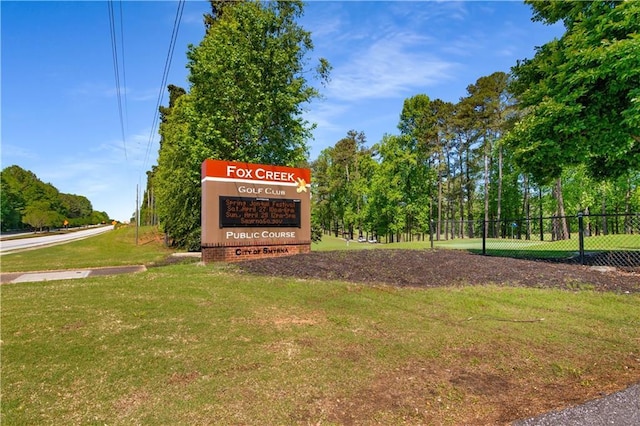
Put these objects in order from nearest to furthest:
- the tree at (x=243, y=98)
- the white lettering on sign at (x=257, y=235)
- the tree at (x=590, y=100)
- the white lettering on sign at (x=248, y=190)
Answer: the tree at (x=590, y=100), the white lettering on sign at (x=257, y=235), the white lettering on sign at (x=248, y=190), the tree at (x=243, y=98)

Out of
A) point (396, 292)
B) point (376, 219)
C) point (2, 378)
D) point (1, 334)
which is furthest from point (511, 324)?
point (376, 219)

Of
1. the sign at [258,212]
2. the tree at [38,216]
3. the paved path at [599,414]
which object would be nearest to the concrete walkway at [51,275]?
the sign at [258,212]

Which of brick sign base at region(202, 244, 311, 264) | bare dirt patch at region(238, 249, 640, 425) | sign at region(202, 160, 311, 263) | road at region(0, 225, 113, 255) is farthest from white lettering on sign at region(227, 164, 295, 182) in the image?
road at region(0, 225, 113, 255)

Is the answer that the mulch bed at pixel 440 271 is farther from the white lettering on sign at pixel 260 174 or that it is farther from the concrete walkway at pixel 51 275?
the concrete walkway at pixel 51 275

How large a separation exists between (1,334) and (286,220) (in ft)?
29.5

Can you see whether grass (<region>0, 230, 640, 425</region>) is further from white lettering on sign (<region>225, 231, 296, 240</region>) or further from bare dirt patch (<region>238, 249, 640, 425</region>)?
white lettering on sign (<region>225, 231, 296, 240</region>)

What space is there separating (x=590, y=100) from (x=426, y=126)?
26387 millimetres

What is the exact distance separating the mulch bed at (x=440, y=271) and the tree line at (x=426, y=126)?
11.4 feet

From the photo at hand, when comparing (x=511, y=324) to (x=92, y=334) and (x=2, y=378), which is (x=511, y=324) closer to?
(x=92, y=334)

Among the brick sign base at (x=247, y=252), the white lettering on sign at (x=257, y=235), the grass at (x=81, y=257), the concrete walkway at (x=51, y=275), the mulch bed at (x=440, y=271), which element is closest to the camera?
the mulch bed at (x=440, y=271)

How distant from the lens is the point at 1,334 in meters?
4.44

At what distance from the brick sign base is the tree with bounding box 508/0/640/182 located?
8.24m

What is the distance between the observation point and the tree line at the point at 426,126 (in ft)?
32.1

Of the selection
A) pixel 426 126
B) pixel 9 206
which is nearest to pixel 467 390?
pixel 426 126
